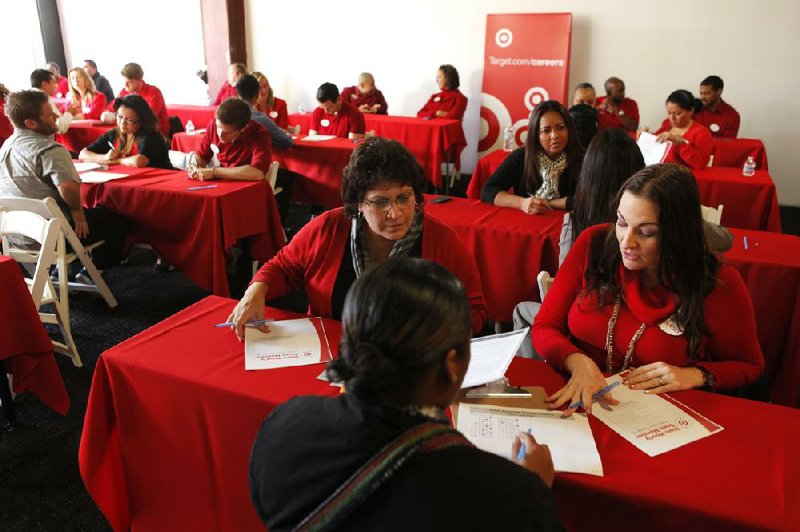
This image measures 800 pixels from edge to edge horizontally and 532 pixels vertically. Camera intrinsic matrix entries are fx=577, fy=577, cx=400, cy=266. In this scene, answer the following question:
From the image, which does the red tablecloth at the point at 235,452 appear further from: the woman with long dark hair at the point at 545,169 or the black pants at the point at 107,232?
the black pants at the point at 107,232

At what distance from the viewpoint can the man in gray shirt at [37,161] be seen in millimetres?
3016

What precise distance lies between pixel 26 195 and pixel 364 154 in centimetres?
239

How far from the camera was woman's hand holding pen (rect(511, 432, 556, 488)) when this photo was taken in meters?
0.98

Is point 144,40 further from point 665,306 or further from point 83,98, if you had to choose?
point 665,306

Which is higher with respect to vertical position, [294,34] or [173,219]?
[294,34]

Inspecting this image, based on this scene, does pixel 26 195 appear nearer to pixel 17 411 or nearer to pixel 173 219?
pixel 173 219

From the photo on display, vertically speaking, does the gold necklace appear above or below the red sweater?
below

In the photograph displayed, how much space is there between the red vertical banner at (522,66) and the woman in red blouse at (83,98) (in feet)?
14.5

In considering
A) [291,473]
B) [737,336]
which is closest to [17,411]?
[291,473]

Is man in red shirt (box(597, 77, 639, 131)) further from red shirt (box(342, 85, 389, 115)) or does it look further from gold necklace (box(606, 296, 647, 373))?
gold necklace (box(606, 296, 647, 373))

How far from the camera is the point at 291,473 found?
75cm

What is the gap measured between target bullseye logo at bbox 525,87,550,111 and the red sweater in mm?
5493

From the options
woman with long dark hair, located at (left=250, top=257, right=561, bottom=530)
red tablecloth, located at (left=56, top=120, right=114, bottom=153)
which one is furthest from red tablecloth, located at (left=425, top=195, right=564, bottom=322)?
red tablecloth, located at (left=56, top=120, right=114, bottom=153)

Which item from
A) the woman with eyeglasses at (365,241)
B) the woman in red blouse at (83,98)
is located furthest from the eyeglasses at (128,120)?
the woman in red blouse at (83,98)
